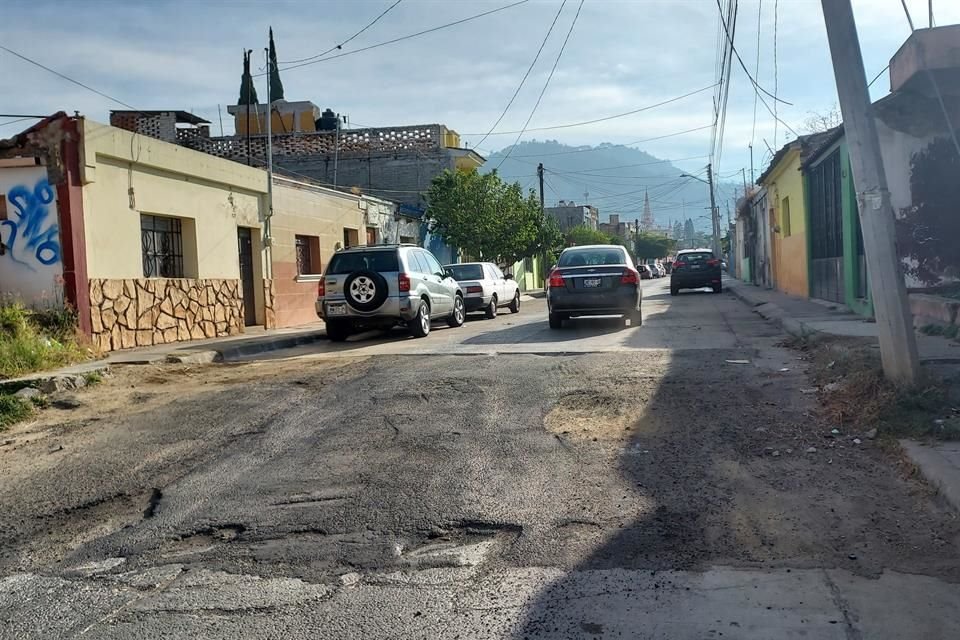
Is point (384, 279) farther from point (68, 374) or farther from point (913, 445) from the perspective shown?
point (913, 445)

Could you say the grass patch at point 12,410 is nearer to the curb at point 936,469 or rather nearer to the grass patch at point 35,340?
the grass patch at point 35,340

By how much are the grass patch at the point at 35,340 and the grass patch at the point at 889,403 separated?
346 inches

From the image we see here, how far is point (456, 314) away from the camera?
16844 millimetres

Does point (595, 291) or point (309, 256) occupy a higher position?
point (309, 256)

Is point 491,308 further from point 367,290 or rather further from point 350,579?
point 350,579

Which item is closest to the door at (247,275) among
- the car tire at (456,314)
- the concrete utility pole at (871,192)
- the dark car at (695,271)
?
the car tire at (456,314)

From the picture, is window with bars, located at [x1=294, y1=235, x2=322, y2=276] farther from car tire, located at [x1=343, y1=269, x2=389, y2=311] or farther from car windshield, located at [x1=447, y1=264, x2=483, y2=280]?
car tire, located at [x1=343, y1=269, x2=389, y2=311]

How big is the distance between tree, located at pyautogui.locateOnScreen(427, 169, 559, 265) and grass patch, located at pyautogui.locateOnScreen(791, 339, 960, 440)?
73.4ft

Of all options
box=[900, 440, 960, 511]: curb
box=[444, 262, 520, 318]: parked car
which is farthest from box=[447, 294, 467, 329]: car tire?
box=[900, 440, 960, 511]: curb

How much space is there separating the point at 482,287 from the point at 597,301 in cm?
593

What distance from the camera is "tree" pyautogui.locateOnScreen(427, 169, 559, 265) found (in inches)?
1135

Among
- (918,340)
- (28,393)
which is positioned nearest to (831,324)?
(918,340)

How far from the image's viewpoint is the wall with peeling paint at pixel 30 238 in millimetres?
11938

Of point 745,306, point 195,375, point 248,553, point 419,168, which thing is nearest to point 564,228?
point 419,168
